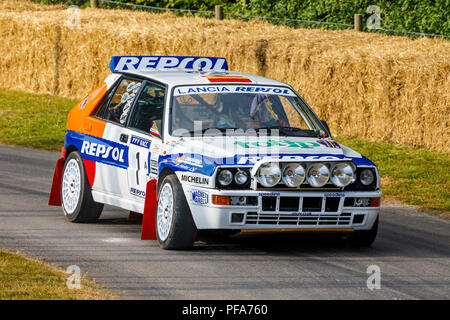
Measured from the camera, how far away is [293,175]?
895 cm

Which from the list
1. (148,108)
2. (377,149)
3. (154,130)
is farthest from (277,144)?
(377,149)

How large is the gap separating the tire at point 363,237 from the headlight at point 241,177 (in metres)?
1.45

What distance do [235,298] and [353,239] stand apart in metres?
2.65

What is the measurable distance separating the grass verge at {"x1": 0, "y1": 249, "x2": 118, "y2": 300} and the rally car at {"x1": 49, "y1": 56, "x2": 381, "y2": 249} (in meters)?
1.35

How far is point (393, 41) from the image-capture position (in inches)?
767

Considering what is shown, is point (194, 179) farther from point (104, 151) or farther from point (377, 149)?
point (377, 149)

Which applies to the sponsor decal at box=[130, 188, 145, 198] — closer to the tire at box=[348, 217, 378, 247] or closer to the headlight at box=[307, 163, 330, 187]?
the headlight at box=[307, 163, 330, 187]

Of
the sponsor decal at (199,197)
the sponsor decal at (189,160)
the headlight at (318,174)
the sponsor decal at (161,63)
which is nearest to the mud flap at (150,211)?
the sponsor decal at (189,160)

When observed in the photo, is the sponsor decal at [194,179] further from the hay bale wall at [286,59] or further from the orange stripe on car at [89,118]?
the hay bale wall at [286,59]

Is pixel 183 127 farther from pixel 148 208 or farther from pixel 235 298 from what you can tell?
pixel 235 298

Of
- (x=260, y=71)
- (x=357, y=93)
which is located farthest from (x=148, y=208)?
(x=260, y=71)

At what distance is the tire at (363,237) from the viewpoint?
970 centimetres

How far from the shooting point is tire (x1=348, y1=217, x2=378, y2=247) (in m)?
9.70

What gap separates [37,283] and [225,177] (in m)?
2.01
